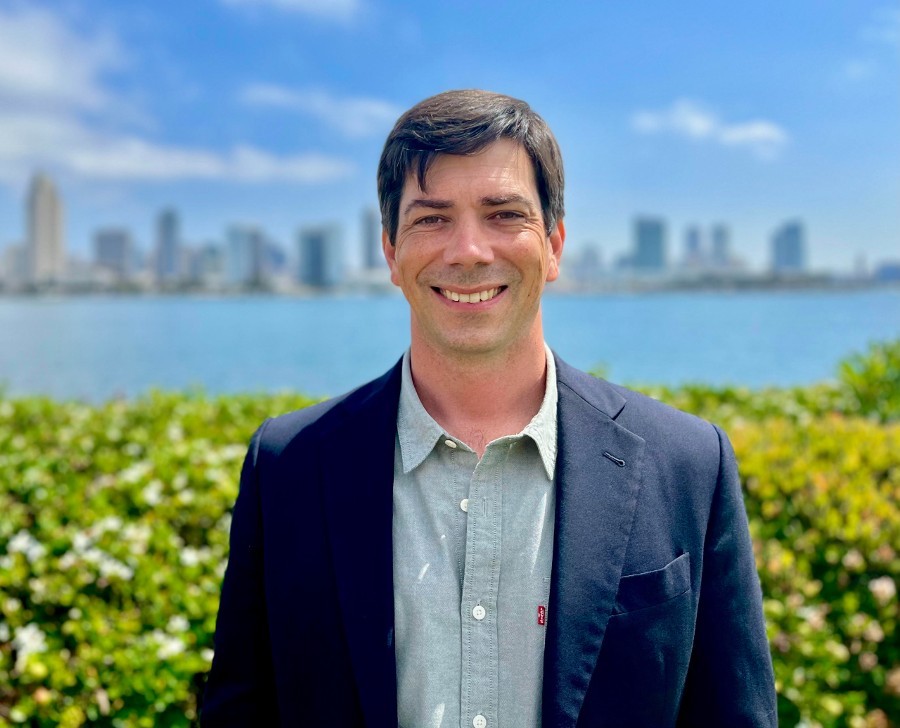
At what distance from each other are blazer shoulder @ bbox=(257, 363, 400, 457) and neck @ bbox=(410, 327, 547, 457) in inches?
4.7

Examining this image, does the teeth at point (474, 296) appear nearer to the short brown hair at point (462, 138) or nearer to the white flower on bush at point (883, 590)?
the short brown hair at point (462, 138)

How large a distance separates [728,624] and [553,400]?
723mm

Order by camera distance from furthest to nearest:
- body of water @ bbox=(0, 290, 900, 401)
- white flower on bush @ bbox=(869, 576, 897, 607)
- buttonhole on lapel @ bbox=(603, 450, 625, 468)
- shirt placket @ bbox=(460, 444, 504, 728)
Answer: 1. body of water @ bbox=(0, 290, 900, 401)
2. white flower on bush @ bbox=(869, 576, 897, 607)
3. buttonhole on lapel @ bbox=(603, 450, 625, 468)
4. shirt placket @ bbox=(460, 444, 504, 728)

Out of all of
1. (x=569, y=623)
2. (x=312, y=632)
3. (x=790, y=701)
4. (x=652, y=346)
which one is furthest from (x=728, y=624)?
(x=652, y=346)

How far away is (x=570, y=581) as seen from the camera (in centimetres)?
190

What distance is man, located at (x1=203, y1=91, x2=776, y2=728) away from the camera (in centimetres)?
189

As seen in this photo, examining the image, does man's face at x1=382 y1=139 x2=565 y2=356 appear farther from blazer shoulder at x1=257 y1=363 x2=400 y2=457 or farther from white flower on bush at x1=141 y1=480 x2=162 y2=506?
white flower on bush at x1=141 y1=480 x2=162 y2=506

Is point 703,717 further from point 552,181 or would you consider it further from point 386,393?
point 552,181

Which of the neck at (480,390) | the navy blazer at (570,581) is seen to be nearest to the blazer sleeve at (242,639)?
the navy blazer at (570,581)

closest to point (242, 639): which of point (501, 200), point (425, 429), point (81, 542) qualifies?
point (425, 429)

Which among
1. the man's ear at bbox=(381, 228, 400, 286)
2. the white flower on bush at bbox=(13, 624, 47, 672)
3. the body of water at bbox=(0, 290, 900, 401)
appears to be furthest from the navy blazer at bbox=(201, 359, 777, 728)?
the body of water at bbox=(0, 290, 900, 401)

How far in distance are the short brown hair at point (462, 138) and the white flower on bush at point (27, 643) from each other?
237 centimetres

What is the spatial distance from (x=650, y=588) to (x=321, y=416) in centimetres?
99

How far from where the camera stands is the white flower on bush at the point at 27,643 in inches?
124
